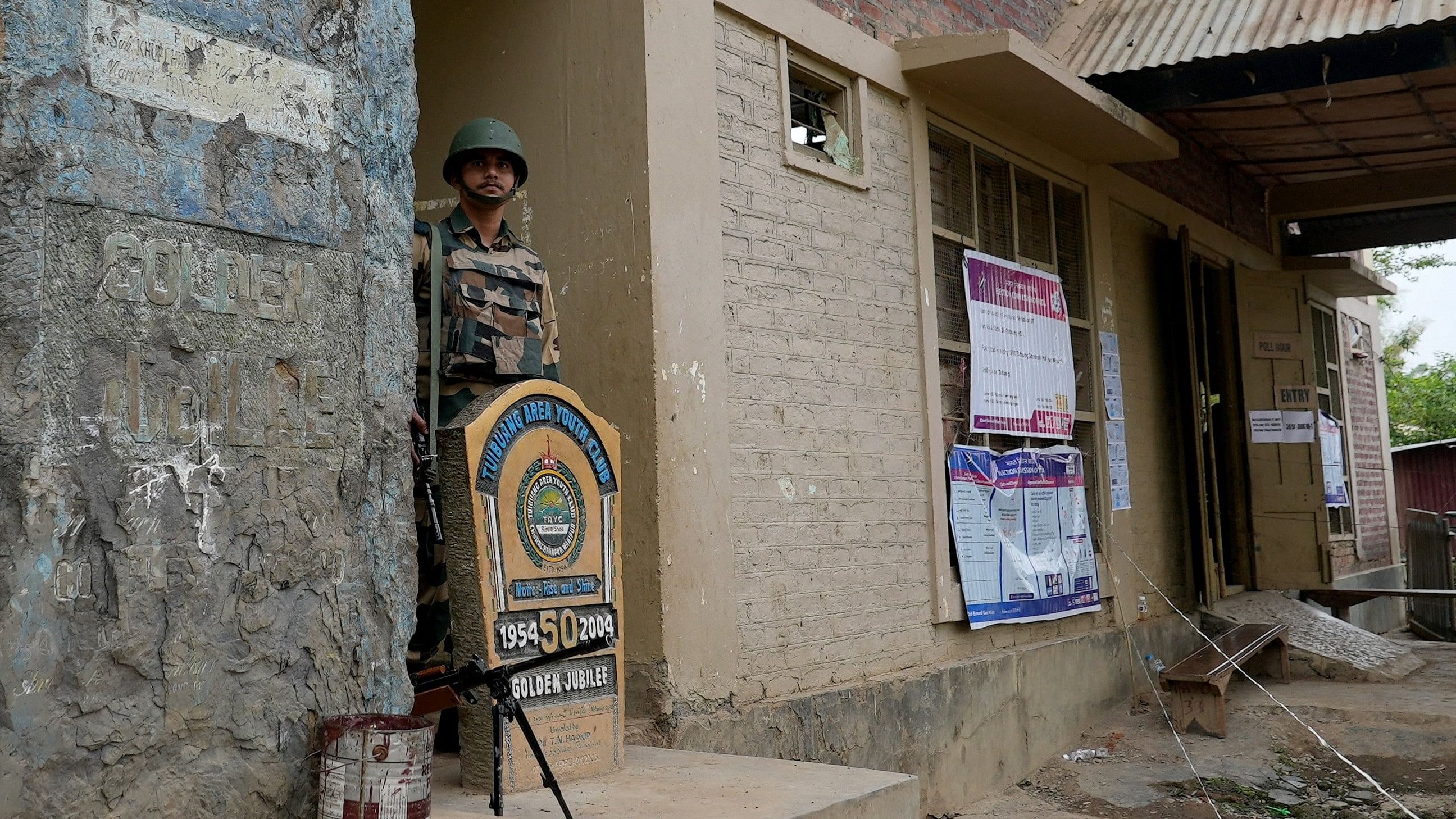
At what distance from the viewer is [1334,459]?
1285cm

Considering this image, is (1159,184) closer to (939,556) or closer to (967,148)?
(967,148)

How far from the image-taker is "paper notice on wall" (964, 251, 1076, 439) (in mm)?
6879

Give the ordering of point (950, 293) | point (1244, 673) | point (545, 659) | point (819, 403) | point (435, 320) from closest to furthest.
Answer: point (545, 659) → point (435, 320) → point (819, 403) → point (950, 293) → point (1244, 673)

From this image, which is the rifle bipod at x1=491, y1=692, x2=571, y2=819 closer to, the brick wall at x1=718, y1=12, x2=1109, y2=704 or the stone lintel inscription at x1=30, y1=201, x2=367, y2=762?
the stone lintel inscription at x1=30, y1=201, x2=367, y2=762

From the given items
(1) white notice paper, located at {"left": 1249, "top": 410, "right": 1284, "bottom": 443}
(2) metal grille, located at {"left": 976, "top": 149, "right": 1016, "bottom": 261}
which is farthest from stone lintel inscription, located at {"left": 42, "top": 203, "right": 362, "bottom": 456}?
(1) white notice paper, located at {"left": 1249, "top": 410, "right": 1284, "bottom": 443}

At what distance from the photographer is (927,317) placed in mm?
6445

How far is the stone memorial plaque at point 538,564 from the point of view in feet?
11.1

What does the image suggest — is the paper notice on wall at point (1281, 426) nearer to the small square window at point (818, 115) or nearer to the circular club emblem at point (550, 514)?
the small square window at point (818, 115)

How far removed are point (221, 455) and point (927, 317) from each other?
435cm

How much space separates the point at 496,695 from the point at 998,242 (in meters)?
5.22

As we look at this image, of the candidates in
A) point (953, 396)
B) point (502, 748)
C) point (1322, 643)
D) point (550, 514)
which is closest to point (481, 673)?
point (502, 748)

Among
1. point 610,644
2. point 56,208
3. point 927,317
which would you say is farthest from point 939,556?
point 56,208

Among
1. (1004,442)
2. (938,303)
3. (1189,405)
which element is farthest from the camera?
(1189,405)

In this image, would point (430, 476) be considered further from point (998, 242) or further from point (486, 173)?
point (998, 242)
